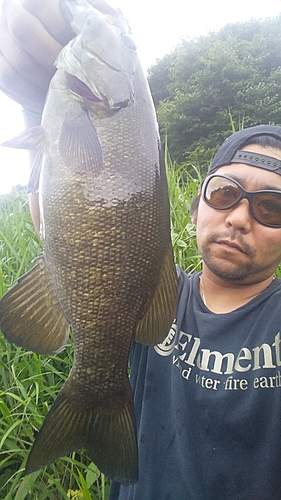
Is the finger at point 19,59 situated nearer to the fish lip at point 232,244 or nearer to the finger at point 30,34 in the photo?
the finger at point 30,34

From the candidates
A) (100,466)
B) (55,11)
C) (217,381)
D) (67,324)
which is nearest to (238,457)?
(217,381)

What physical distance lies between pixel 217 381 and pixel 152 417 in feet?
1.01

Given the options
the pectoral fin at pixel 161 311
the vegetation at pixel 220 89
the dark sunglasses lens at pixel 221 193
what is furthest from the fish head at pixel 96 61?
the vegetation at pixel 220 89

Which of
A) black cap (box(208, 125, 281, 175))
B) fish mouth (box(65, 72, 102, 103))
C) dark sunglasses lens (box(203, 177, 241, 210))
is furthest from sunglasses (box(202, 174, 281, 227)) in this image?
fish mouth (box(65, 72, 102, 103))

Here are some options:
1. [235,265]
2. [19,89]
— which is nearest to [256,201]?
[235,265]

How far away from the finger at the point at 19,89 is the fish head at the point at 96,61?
161 mm

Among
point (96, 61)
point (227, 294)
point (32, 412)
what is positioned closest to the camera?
point (96, 61)

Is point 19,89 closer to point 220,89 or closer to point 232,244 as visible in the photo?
point 232,244

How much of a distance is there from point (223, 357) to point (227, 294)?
12.3 inches

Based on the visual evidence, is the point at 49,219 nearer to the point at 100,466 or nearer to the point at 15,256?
the point at 100,466

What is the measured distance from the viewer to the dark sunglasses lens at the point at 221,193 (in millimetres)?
1825

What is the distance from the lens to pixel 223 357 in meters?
1.70

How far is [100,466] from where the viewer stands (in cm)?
127

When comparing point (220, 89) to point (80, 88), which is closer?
point (80, 88)
